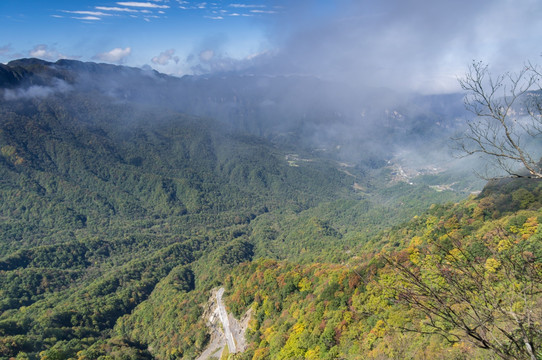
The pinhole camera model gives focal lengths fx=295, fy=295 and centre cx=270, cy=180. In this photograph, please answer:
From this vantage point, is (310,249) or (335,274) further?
(310,249)

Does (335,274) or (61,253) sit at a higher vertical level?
(335,274)

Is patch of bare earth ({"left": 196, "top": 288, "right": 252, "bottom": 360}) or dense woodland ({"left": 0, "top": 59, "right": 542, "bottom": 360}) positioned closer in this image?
dense woodland ({"left": 0, "top": 59, "right": 542, "bottom": 360})

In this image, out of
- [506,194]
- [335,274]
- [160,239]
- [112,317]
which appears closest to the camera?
[335,274]

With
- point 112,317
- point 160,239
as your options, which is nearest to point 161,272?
point 112,317

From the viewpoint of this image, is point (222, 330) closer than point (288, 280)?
No

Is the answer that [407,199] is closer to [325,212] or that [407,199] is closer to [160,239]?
[325,212]

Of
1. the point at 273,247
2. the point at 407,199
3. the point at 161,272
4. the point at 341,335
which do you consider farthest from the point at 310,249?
the point at 407,199

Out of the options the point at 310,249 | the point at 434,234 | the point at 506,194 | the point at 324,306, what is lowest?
the point at 310,249

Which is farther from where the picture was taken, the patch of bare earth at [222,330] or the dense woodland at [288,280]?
the patch of bare earth at [222,330]

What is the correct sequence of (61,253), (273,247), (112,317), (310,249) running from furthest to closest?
(273,247)
(61,253)
(310,249)
(112,317)

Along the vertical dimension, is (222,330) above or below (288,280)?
below
